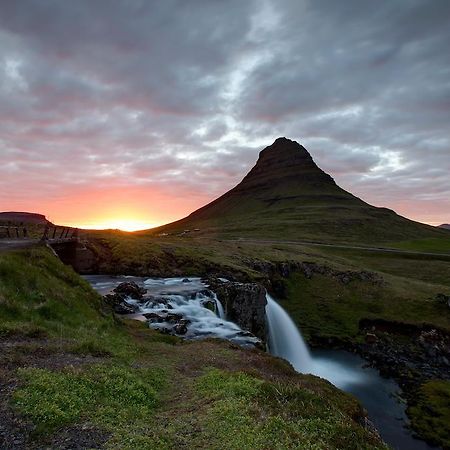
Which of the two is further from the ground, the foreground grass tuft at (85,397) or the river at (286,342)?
the foreground grass tuft at (85,397)

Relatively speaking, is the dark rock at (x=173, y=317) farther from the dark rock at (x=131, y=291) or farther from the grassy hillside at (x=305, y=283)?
the grassy hillside at (x=305, y=283)

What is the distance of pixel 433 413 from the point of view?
38.8 m

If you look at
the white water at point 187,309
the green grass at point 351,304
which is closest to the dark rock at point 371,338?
the green grass at point 351,304

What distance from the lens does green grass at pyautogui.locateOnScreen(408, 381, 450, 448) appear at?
35.1m

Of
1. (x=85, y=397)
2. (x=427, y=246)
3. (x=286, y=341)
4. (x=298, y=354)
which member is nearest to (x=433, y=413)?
(x=298, y=354)

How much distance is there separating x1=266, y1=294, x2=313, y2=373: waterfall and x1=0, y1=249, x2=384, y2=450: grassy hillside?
28.6 m

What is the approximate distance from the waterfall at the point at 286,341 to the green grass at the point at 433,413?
12.9 meters

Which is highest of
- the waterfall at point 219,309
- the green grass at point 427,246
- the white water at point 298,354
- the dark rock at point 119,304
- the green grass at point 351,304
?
the green grass at point 427,246

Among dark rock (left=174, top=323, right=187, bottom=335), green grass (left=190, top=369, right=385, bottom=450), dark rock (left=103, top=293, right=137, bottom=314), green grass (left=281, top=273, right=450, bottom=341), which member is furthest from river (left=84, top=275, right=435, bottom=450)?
green grass (left=190, top=369, right=385, bottom=450)

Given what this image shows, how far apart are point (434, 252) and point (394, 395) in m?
110

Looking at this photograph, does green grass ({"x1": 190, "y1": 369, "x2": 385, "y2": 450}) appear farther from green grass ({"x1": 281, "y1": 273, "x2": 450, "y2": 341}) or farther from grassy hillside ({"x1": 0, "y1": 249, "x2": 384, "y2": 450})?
green grass ({"x1": 281, "y1": 273, "x2": 450, "y2": 341})

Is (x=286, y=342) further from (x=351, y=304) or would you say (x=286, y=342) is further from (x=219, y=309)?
(x=351, y=304)

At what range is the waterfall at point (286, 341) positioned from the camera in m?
49.2

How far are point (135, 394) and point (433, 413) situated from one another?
1458 inches
